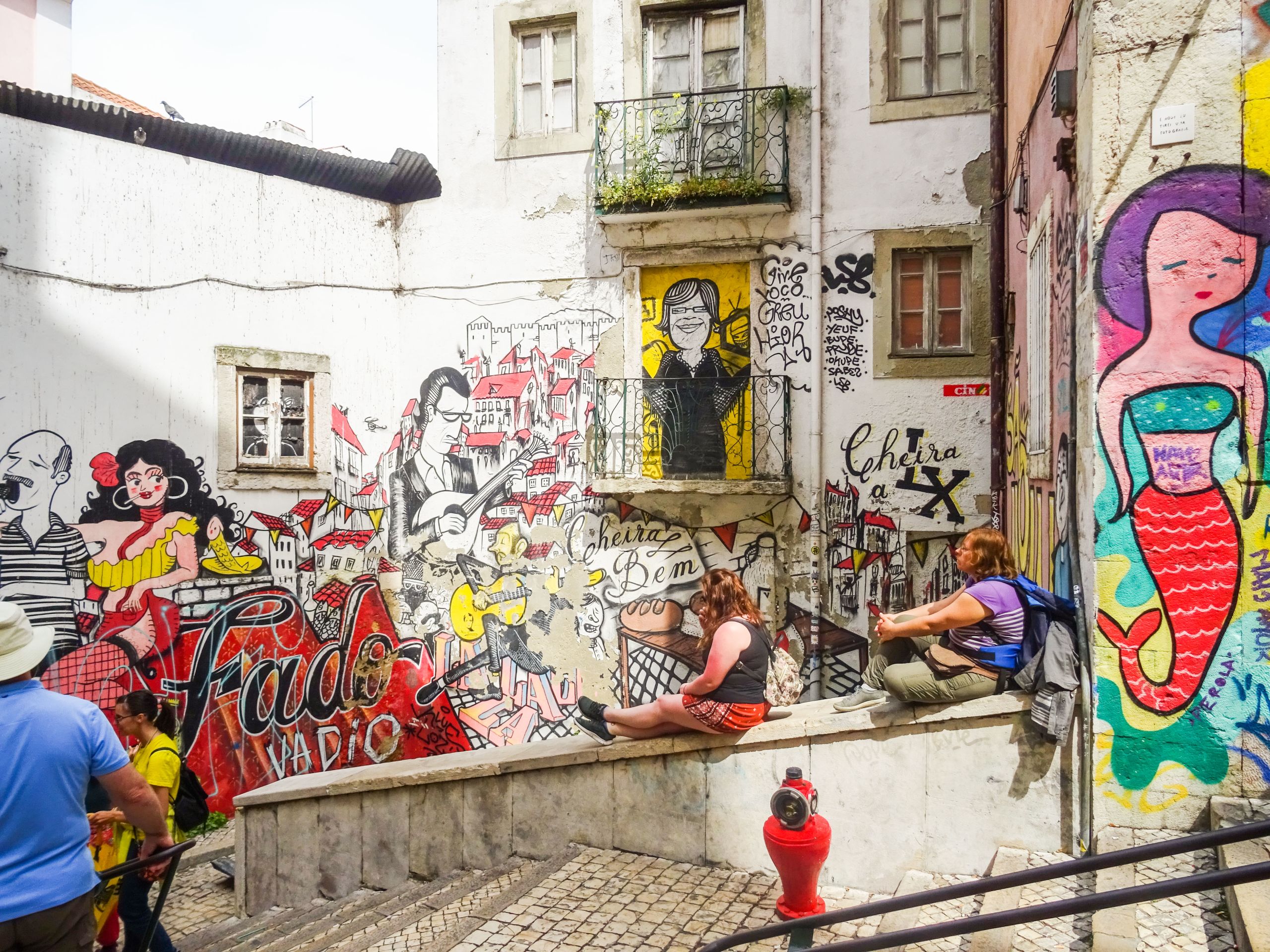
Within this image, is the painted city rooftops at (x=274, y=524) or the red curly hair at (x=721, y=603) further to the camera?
the painted city rooftops at (x=274, y=524)

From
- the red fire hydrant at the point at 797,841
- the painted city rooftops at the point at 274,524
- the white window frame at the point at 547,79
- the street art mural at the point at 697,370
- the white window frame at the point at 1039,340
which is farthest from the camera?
the white window frame at the point at 547,79

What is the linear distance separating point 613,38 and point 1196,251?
25.0 feet

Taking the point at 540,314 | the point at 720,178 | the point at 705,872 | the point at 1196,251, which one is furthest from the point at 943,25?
the point at 705,872

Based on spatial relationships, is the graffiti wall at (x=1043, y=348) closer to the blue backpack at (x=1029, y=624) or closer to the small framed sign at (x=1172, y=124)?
the blue backpack at (x=1029, y=624)

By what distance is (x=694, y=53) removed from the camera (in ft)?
34.3

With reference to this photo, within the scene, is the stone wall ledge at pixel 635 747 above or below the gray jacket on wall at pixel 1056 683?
below

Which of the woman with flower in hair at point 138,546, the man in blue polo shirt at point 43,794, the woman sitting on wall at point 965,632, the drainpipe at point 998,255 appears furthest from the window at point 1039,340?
the woman with flower in hair at point 138,546

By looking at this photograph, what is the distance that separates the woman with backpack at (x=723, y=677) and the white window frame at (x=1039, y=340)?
7.30 ft

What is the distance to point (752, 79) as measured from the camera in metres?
10.2

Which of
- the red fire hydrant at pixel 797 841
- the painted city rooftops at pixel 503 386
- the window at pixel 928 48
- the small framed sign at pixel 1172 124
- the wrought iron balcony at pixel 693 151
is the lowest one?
the red fire hydrant at pixel 797 841

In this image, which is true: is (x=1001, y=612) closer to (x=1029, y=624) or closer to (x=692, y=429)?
(x=1029, y=624)

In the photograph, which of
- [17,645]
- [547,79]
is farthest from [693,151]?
[17,645]

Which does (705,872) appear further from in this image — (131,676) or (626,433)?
(131,676)

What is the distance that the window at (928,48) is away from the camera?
9633 millimetres
